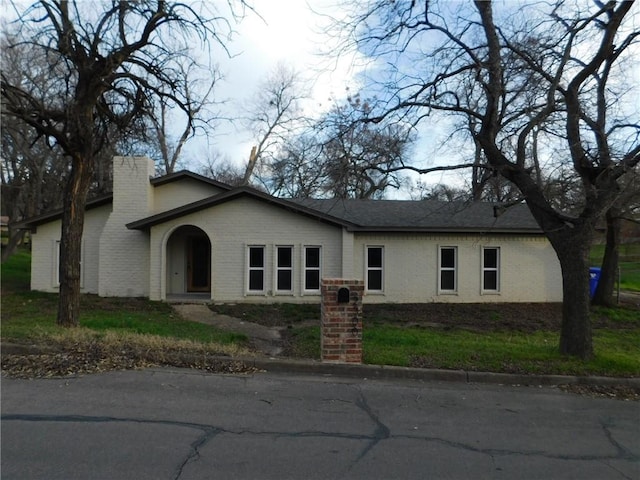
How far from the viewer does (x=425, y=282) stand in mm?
17188

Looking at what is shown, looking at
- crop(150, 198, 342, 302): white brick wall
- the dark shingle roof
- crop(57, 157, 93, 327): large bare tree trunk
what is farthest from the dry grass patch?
the dark shingle roof

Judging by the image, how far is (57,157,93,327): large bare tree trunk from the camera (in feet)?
31.4

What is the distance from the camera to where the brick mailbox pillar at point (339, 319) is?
7230mm

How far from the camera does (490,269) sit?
17531 mm

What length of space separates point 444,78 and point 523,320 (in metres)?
7.72

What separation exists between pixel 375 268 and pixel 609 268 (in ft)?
26.4

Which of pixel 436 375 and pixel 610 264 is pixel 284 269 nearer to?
pixel 436 375

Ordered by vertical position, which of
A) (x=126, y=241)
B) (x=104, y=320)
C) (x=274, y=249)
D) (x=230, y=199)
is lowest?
(x=104, y=320)

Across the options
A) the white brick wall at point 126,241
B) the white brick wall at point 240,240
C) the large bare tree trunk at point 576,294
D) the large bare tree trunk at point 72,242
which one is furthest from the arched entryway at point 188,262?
the large bare tree trunk at point 576,294

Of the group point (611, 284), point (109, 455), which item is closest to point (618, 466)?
point (109, 455)

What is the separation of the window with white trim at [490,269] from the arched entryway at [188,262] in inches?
388

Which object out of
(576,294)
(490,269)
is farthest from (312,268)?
(576,294)

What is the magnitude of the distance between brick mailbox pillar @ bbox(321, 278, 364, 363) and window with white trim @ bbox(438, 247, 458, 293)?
35.1 ft

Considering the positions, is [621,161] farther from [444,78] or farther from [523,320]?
[523,320]
